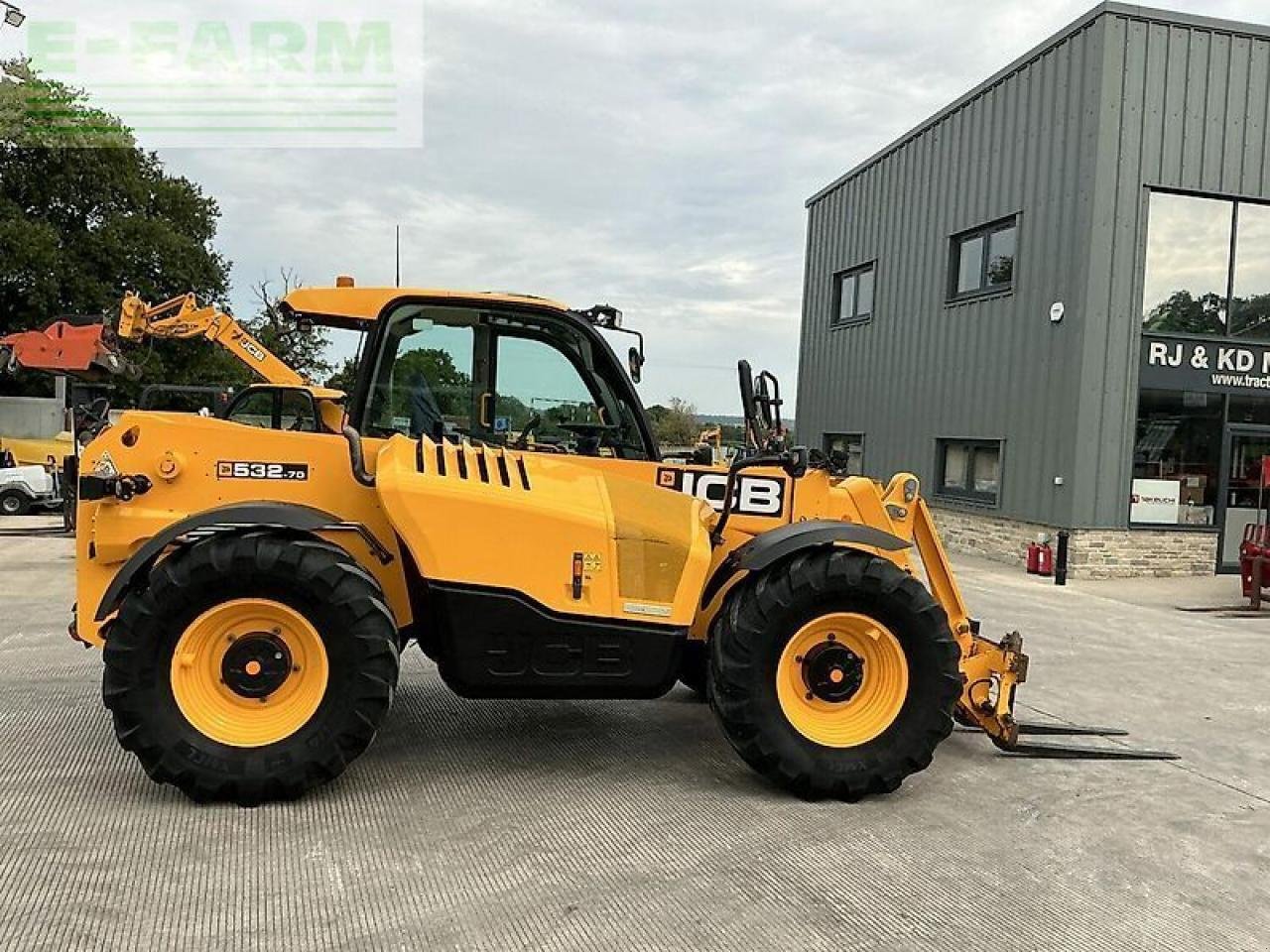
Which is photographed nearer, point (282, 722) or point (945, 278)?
point (282, 722)

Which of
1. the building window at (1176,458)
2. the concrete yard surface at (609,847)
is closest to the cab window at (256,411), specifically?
the concrete yard surface at (609,847)

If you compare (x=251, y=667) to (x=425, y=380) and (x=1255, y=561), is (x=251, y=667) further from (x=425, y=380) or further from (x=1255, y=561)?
(x=1255, y=561)

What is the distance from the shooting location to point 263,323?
97.9 feet

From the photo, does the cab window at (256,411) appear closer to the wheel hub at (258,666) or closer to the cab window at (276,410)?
A: the cab window at (276,410)

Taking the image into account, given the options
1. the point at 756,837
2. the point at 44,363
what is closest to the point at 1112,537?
the point at 756,837

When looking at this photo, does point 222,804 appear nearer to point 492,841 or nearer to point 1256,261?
point 492,841

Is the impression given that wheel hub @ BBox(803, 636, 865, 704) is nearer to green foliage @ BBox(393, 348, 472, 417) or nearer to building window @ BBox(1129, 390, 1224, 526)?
green foliage @ BBox(393, 348, 472, 417)

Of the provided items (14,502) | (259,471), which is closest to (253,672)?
(259,471)

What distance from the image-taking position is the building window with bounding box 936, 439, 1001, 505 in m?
15.0

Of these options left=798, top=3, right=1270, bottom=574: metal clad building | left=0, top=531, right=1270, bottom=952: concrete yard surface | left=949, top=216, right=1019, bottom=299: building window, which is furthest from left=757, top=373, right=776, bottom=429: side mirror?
left=949, top=216, right=1019, bottom=299: building window

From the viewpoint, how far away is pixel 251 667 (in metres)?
4.11

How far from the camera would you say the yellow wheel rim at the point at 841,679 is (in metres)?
4.38

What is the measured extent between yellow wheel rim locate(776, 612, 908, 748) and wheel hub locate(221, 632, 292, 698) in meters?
2.07

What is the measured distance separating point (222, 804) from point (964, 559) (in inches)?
497
